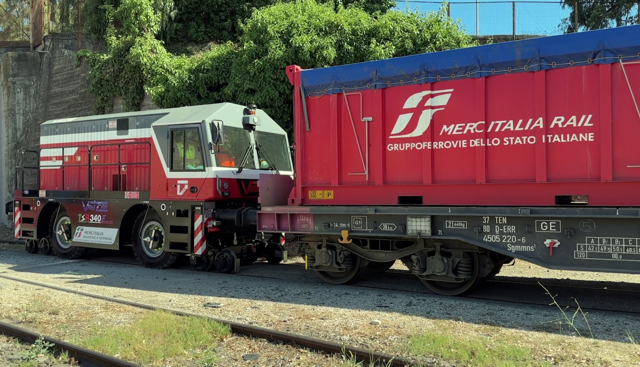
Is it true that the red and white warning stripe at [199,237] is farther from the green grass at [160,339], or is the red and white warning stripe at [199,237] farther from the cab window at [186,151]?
the green grass at [160,339]

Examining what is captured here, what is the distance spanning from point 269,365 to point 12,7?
40477 millimetres

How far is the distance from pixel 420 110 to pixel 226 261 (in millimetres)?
5099

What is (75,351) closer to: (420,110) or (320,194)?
(320,194)

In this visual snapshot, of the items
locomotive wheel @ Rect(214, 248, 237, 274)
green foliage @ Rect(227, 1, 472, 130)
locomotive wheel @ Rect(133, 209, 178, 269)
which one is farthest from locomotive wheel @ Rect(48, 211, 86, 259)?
green foliage @ Rect(227, 1, 472, 130)

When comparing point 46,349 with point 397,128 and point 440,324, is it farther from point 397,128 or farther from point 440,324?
point 397,128

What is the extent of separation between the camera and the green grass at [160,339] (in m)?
5.27

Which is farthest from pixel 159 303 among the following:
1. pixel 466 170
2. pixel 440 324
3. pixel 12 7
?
pixel 12 7

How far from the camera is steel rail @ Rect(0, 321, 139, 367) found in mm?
4957

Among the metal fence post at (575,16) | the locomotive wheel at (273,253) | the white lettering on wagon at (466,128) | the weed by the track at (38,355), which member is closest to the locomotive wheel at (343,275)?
the white lettering on wagon at (466,128)

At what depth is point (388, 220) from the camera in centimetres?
793

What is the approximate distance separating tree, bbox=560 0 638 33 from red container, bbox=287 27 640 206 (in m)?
14.8

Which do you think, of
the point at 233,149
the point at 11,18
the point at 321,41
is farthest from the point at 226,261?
the point at 11,18

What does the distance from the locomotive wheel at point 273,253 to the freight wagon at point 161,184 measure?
0.08 ft

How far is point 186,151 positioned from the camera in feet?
34.8
